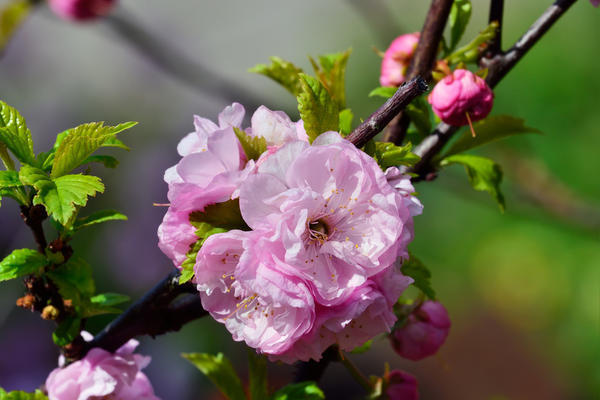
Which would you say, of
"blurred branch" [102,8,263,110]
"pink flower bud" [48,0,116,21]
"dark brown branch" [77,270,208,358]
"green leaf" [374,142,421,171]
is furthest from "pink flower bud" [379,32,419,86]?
"pink flower bud" [48,0,116,21]

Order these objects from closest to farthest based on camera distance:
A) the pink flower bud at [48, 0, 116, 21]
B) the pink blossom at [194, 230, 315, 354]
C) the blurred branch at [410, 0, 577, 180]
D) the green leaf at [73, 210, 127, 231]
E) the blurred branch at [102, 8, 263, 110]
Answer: the pink blossom at [194, 230, 315, 354] < the green leaf at [73, 210, 127, 231] < the blurred branch at [410, 0, 577, 180] < the blurred branch at [102, 8, 263, 110] < the pink flower bud at [48, 0, 116, 21]

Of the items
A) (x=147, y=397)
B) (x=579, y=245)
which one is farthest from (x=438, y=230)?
(x=147, y=397)

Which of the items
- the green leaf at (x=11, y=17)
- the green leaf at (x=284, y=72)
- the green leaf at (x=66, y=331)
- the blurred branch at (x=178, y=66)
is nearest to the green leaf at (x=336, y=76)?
the green leaf at (x=284, y=72)

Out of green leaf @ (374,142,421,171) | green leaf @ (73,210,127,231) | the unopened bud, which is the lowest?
the unopened bud

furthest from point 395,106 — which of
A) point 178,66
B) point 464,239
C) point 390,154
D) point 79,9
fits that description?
point 464,239

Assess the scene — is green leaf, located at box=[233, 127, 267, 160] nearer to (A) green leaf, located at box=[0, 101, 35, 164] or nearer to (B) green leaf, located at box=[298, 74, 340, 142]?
(B) green leaf, located at box=[298, 74, 340, 142]

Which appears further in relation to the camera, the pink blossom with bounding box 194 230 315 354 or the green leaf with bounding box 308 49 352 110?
the green leaf with bounding box 308 49 352 110

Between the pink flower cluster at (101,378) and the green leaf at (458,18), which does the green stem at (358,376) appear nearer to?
the pink flower cluster at (101,378)
